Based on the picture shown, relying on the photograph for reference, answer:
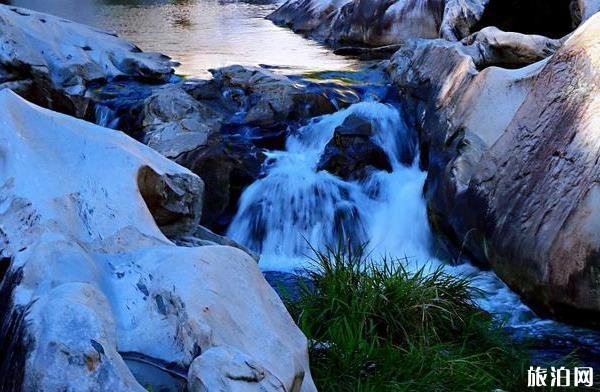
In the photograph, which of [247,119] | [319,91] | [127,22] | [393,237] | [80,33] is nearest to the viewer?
[393,237]

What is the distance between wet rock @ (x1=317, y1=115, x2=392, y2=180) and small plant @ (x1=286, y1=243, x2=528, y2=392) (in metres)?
3.56

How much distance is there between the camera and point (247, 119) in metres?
9.71

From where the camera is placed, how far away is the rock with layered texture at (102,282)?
8.26 feet

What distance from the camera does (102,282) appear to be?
3.06 meters

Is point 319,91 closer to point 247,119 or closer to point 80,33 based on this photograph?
point 247,119

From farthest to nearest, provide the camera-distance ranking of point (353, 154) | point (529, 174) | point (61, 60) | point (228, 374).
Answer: point (61, 60)
point (353, 154)
point (529, 174)
point (228, 374)

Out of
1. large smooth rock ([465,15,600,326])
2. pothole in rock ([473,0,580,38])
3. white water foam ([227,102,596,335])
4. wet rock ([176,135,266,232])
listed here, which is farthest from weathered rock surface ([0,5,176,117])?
large smooth rock ([465,15,600,326])

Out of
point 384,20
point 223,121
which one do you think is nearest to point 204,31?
point 384,20

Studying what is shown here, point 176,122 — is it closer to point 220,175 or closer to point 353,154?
point 220,175

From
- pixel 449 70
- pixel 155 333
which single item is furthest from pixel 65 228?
pixel 449 70

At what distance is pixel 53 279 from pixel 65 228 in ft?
1.37

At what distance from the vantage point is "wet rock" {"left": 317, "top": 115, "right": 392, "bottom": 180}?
336 inches

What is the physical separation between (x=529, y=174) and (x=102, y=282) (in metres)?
3.81

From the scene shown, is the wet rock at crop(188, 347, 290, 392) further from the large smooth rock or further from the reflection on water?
the reflection on water
